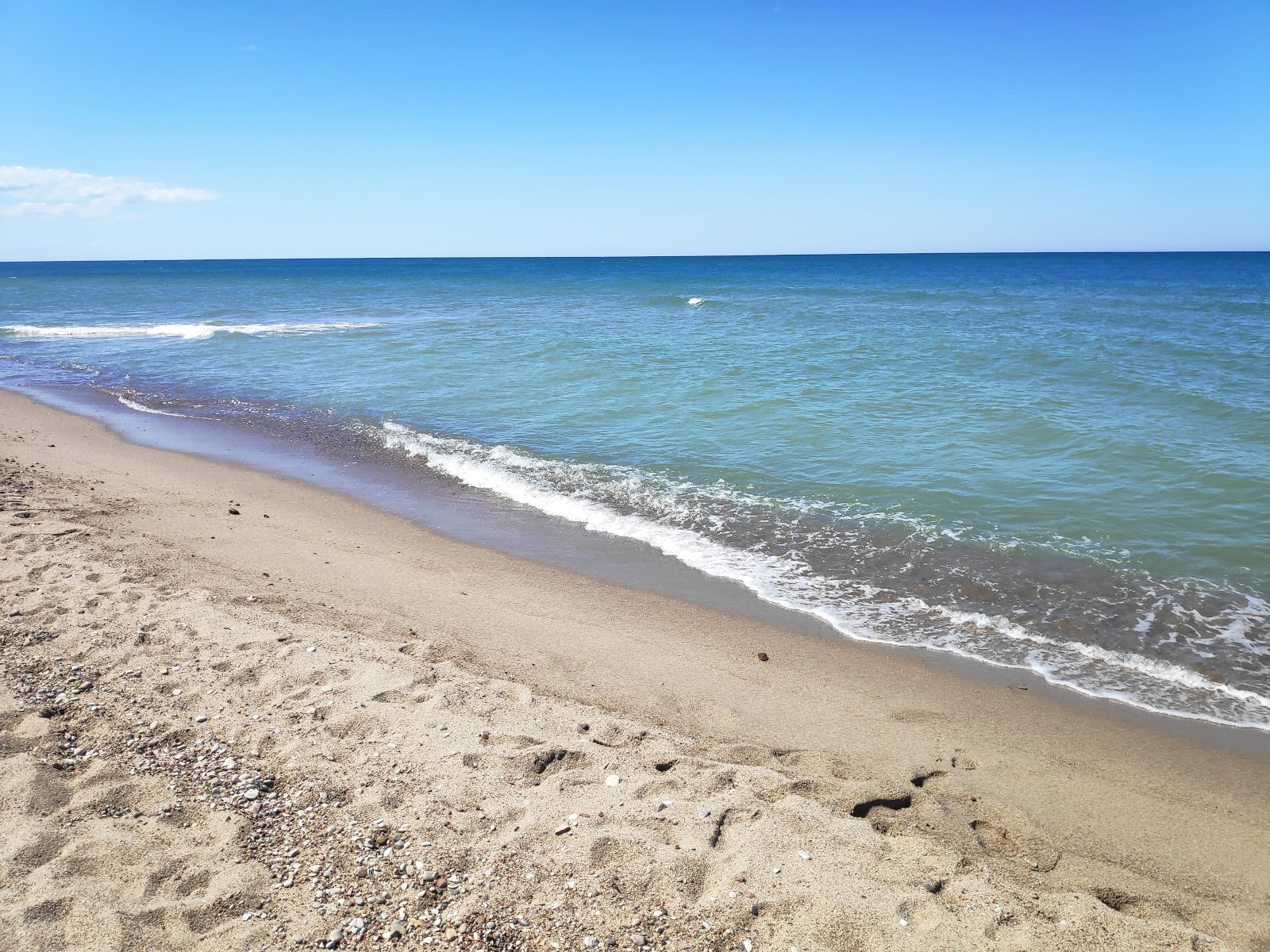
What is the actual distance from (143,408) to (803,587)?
14.8m

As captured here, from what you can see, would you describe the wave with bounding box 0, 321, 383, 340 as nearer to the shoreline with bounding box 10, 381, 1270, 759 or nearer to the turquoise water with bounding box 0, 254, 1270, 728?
the turquoise water with bounding box 0, 254, 1270, 728

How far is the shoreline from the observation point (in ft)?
17.6

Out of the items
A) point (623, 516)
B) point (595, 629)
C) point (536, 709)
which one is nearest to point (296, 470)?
point (623, 516)

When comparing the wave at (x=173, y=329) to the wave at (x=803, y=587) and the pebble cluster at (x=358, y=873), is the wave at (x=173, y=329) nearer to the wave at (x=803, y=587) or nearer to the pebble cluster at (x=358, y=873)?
the wave at (x=803, y=587)

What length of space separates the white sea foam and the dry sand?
9.38 metres

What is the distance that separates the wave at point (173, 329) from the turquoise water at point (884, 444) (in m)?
0.28

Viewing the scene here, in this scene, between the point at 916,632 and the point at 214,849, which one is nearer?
the point at 214,849

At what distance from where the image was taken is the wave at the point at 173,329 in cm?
2808

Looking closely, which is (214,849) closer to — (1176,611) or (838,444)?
(1176,611)

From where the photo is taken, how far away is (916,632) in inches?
251

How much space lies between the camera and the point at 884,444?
1175 centimetres

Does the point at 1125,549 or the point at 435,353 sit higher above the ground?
the point at 435,353

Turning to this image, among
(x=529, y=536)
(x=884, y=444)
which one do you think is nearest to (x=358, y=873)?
(x=529, y=536)

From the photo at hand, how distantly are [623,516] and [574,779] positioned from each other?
17.2 ft
